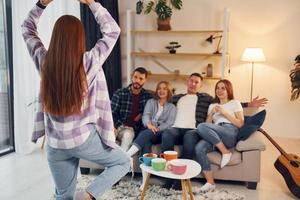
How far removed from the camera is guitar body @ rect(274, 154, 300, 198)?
295 cm

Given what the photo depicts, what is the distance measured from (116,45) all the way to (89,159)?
3.73 m

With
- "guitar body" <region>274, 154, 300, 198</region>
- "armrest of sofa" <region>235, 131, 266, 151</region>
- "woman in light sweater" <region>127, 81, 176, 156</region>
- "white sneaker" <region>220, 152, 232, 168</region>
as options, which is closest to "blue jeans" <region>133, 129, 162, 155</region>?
"woman in light sweater" <region>127, 81, 176, 156</region>

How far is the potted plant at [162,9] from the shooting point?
4.98 m

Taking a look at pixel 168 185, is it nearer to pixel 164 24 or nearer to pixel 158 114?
pixel 158 114

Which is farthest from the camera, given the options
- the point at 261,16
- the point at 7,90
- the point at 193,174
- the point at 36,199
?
the point at 261,16

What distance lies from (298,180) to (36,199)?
7.13ft

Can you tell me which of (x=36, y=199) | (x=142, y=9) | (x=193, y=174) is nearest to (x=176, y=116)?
(x=193, y=174)

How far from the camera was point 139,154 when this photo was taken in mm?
3311

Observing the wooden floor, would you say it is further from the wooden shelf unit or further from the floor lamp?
the wooden shelf unit

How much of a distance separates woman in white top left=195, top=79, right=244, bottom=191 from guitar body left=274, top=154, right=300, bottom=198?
0.46 metres

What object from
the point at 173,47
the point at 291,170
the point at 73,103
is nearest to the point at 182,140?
the point at 291,170

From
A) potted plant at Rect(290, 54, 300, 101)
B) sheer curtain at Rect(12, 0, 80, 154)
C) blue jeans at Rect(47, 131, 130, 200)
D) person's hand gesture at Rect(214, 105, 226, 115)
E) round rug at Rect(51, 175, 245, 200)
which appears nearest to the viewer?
blue jeans at Rect(47, 131, 130, 200)

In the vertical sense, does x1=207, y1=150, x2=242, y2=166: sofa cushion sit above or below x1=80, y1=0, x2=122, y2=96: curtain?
below

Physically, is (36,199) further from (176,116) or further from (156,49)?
(156,49)
